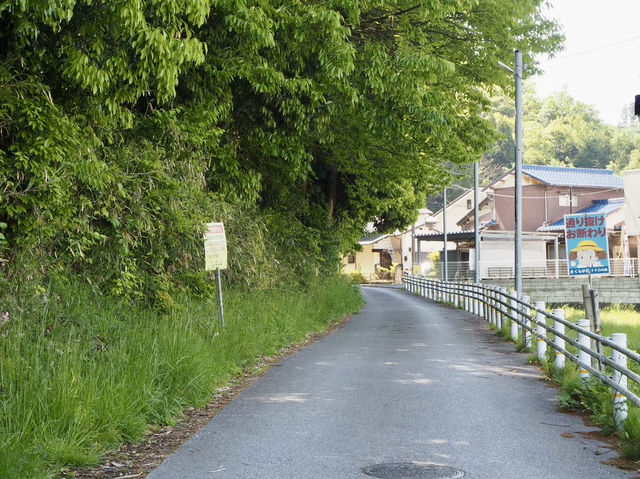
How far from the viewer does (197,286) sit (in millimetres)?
14016

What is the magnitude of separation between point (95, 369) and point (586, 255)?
15411 mm

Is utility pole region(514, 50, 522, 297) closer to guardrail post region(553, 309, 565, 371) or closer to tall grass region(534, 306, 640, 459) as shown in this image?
tall grass region(534, 306, 640, 459)

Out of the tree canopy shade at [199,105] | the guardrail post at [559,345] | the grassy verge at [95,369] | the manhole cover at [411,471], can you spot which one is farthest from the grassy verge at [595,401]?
the tree canopy shade at [199,105]

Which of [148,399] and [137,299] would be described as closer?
[148,399]

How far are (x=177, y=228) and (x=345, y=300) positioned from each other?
1615 centimetres

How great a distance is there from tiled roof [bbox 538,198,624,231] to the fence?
20.6m

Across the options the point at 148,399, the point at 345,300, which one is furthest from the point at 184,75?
the point at 345,300

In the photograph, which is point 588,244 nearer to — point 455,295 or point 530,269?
point 455,295

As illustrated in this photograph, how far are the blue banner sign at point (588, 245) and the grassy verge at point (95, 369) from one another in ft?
32.3

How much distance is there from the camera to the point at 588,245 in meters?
19.9

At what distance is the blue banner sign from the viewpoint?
65.1 ft

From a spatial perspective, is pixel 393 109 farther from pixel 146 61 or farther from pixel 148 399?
pixel 148 399

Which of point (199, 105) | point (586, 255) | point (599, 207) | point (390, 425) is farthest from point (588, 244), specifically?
point (599, 207)

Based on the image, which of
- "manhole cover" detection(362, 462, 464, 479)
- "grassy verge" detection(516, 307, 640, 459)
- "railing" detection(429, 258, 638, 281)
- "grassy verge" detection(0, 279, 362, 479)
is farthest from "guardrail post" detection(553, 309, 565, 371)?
"railing" detection(429, 258, 638, 281)
